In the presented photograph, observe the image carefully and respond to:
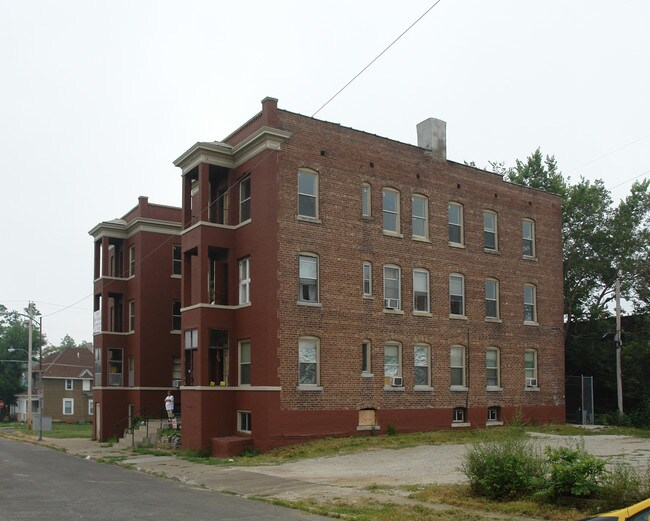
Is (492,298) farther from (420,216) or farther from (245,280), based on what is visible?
(245,280)

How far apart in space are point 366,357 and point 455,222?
8445 mm

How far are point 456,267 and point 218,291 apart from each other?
11135mm

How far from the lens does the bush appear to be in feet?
44.0

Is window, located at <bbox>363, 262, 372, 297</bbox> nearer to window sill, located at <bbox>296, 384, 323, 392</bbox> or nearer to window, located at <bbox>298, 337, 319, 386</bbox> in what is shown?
window, located at <bbox>298, 337, 319, 386</bbox>

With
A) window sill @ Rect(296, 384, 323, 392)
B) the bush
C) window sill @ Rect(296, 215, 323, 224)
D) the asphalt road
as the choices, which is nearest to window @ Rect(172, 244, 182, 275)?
window sill @ Rect(296, 215, 323, 224)

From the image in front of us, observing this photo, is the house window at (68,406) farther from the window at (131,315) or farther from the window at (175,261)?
the window at (175,261)

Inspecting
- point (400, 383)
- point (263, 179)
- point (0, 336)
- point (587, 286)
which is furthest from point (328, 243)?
point (0, 336)

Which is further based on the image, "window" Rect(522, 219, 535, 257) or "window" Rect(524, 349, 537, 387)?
"window" Rect(522, 219, 535, 257)

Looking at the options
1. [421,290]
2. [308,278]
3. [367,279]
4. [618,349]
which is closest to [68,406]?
[421,290]

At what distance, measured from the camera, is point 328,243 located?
29016 millimetres

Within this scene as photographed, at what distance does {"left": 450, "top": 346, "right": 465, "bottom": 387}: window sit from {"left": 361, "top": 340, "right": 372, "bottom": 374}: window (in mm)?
4984

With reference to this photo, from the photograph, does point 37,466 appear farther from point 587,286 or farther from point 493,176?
point 587,286

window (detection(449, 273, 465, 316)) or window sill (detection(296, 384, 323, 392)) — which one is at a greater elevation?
window (detection(449, 273, 465, 316))

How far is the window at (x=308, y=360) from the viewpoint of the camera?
90.9ft
